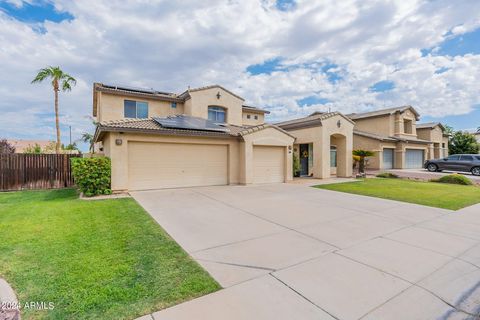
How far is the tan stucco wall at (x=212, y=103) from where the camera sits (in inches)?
729

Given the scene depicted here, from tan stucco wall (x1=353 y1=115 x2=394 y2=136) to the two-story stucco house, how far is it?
12777mm

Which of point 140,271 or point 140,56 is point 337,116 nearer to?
point 140,56

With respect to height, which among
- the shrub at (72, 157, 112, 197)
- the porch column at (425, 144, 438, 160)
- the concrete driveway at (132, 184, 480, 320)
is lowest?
the concrete driveway at (132, 184, 480, 320)

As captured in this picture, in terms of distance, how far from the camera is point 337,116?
17.2 metres

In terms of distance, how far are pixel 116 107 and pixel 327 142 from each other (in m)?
16.0

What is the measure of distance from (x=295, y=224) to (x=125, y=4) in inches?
395

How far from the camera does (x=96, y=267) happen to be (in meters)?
3.50

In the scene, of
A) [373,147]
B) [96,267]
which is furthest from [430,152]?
[96,267]

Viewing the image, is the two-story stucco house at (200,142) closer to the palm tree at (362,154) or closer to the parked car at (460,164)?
the palm tree at (362,154)

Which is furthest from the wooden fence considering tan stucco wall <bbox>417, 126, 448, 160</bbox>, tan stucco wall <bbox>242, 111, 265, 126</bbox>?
tan stucco wall <bbox>417, 126, 448, 160</bbox>

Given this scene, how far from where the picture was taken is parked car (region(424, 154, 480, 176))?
19.6 meters

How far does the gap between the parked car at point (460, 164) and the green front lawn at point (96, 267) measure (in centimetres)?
2603

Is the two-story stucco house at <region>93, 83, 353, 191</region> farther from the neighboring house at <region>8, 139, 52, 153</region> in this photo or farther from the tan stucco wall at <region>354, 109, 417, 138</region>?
the neighboring house at <region>8, 139, 52, 153</region>

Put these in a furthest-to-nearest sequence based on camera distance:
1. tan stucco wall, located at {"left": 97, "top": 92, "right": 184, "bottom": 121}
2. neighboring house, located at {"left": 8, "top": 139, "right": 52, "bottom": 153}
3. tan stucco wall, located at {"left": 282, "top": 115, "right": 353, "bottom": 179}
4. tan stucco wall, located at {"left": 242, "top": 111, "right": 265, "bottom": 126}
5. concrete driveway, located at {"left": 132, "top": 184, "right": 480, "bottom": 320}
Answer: neighboring house, located at {"left": 8, "top": 139, "right": 52, "bottom": 153} < tan stucco wall, located at {"left": 242, "top": 111, "right": 265, "bottom": 126} < tan stucco wall, located at {"left": 97, "top": 92, "right": 184, "bottom": 121} < tan stucco wall, located at {"left": 282, "top": 115, "right": 353, "bottom": 179} < concrete driveway, located at {"left": 132, "top": 184, "right": 480, "bottom": 320}
